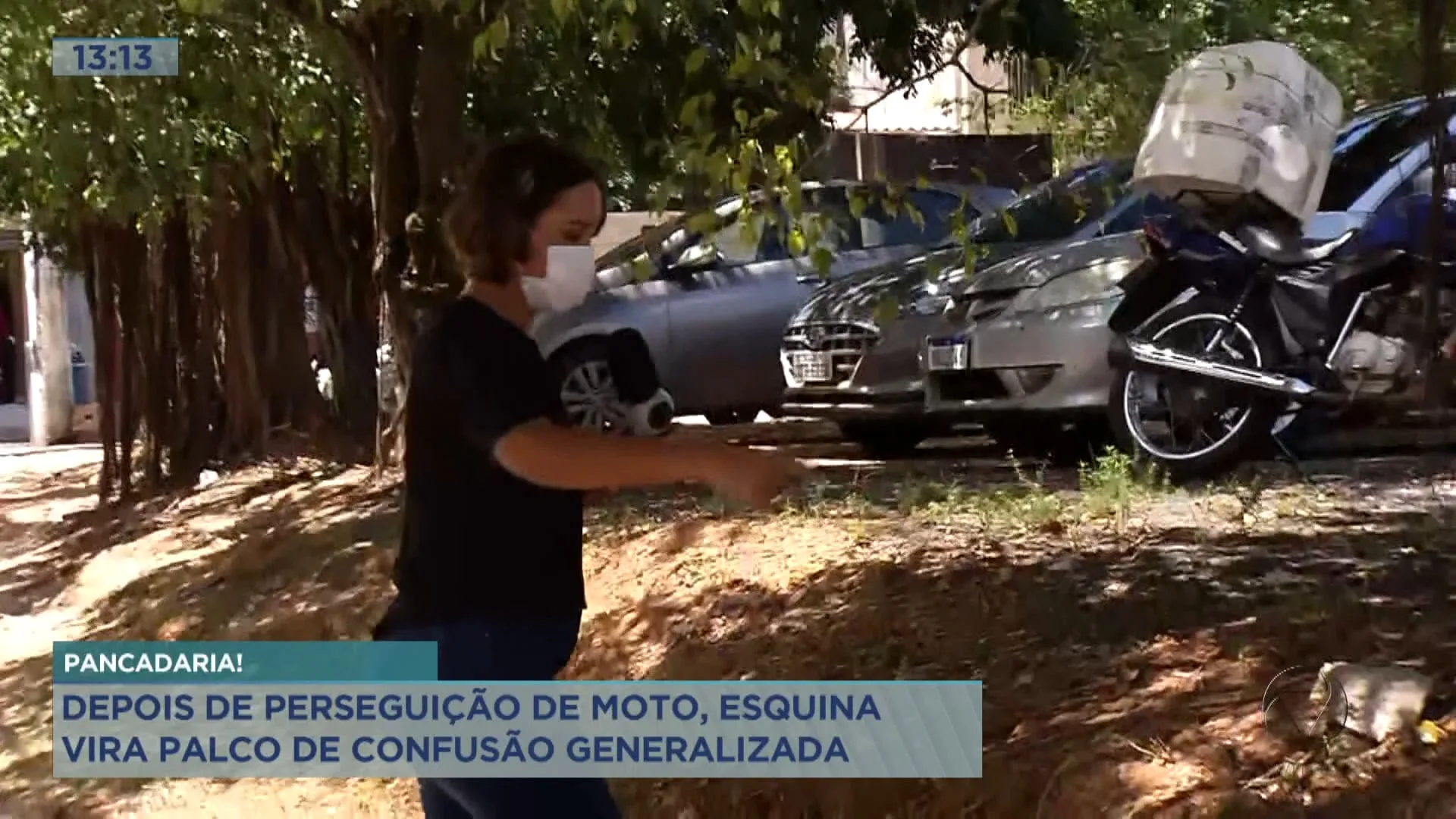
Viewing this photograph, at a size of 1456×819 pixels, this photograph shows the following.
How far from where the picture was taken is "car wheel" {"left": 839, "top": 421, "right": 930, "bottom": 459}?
5.66 metres

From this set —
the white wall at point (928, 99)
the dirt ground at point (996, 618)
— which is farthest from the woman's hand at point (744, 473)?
the white wall at point (928, 99)

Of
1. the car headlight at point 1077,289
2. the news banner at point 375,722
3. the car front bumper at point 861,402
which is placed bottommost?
the news banner at point 375,722

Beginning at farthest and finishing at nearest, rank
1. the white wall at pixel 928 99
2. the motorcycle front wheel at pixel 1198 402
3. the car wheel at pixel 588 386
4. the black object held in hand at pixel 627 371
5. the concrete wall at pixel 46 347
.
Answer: the concrete wall at pixel 46 347 → the motorcycle front wheel at pixel 1198 402 → the white wall at pixel 928 99 → the black object held in hand at pixel 627 371 → the car wheel at pixel 588 386

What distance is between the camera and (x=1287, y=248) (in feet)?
15.0

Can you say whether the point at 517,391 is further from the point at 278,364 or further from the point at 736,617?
the point at 278,364

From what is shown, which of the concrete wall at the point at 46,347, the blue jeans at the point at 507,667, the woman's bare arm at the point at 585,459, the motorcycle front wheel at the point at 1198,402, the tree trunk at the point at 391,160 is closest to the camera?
the woman's bare arm at the point at 585,459

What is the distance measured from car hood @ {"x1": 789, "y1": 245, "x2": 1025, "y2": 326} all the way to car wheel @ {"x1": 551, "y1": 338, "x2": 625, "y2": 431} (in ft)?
5.26

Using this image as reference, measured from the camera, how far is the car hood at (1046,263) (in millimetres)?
5094

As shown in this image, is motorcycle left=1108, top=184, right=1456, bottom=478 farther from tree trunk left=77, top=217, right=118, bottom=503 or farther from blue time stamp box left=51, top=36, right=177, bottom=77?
tree trunk left=77, top=217, right=118, bottom=503

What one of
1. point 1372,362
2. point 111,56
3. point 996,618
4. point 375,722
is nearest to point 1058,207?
point 1372,362

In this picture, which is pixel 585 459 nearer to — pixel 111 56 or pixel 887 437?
pixel 111 56

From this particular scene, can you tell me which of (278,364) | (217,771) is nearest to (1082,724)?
(217,771)

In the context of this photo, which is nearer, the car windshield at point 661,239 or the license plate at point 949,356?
the car windshield at point 661,239

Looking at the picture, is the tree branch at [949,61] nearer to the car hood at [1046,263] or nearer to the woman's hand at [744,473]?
the car hood at [1046,263]
